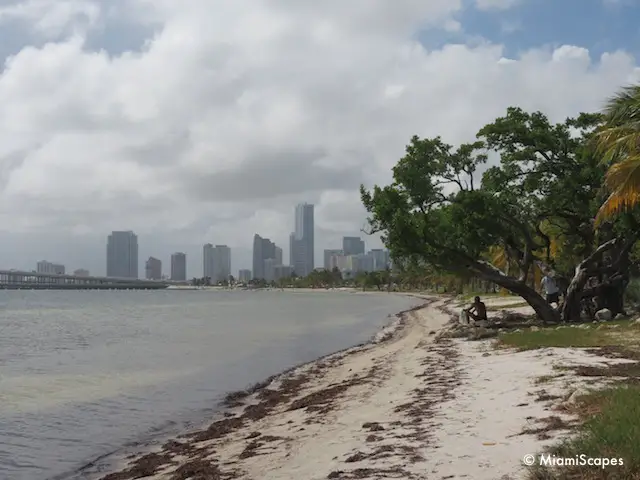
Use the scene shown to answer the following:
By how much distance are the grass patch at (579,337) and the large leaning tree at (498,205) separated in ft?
13.8

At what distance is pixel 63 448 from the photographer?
40.1 feet

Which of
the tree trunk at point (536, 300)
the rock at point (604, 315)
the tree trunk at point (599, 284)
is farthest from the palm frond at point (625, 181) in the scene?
the tree trunk at point (536, 300)

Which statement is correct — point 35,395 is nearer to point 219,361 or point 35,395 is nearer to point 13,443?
point 13,443

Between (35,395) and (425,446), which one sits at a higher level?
(425,446)

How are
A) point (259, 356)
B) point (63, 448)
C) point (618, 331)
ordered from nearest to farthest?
1. point (63, 448)
2. point (618, 331)
3. point (259, 356)

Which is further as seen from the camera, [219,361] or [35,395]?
[219,361]

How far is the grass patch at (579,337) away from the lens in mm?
16281

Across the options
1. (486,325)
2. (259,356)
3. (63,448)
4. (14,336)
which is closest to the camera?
(63,448)

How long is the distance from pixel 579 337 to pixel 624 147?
5907 millimetres

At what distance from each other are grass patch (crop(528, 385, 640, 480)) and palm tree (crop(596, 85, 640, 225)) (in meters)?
7.00

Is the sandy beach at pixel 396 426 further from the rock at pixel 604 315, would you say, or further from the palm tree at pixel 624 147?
the rock at pixel 604 315

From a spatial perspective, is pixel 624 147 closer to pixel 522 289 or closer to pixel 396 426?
pixel 396 426

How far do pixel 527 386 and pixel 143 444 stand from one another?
7540 millimetres

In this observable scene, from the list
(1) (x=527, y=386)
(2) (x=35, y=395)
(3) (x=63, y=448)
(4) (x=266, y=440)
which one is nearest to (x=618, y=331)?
(1) (x=527, y=386)
